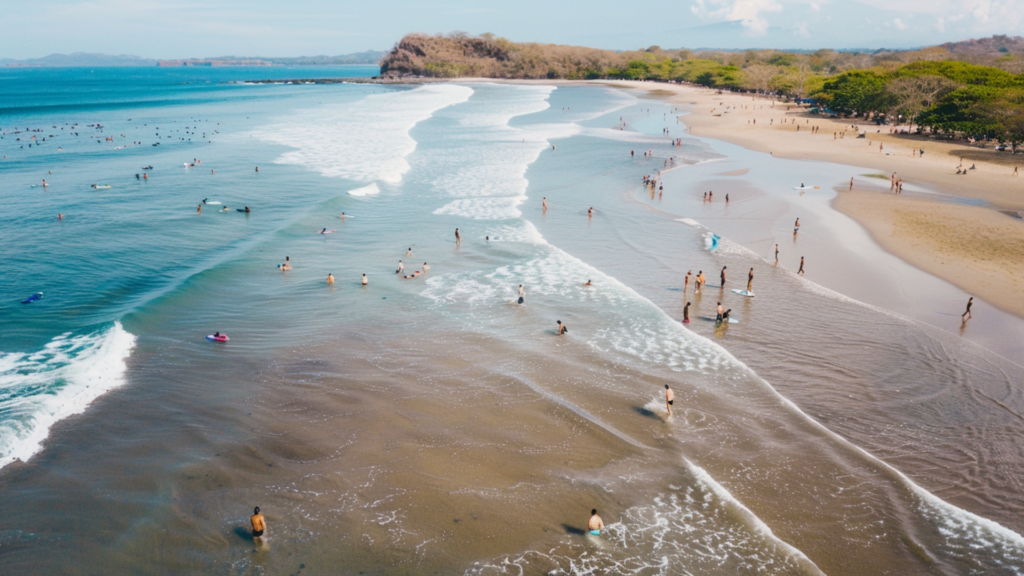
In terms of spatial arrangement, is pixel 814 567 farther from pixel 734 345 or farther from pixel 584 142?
pixel 584 142

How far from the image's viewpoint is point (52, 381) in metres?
17.1

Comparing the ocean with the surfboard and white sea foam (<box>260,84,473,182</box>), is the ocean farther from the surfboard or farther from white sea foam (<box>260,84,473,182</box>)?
white sea foam (<box>260,84,473,182</box>)

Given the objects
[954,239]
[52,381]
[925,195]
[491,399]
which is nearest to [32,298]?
[52,381]

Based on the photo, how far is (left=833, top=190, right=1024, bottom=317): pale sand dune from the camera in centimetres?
2420

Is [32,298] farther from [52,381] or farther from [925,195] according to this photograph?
[925,195]

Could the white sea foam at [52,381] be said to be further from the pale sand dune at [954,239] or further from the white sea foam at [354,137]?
the pale sand dune at [954,239]

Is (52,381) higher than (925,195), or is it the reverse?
(925,195)

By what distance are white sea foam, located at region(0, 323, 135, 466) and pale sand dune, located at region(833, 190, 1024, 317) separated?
102ft

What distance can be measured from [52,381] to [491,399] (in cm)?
1296

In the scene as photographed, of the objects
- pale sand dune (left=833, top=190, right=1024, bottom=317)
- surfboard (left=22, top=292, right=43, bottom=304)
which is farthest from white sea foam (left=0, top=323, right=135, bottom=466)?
pale sand dune (left=833, top=190, right=1024, bottom=317)

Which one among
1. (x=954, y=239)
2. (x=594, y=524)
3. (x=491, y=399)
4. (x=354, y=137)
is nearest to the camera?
(x=594, y=524)

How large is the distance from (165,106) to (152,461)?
392 ft

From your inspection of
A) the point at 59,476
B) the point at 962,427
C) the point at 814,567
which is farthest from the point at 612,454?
the point at 59,476

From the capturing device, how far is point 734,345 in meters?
19.6
